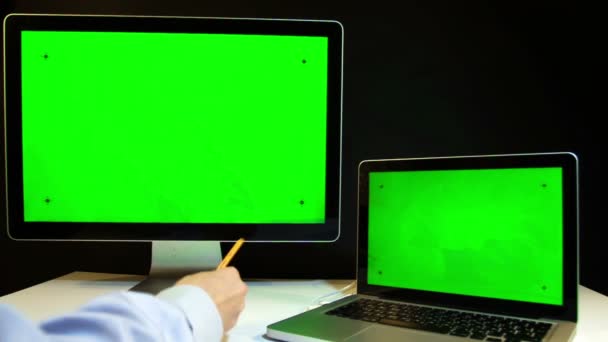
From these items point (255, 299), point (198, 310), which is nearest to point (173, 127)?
point (255, 299)

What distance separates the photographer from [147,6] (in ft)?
3.13

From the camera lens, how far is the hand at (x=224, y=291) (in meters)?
0.51

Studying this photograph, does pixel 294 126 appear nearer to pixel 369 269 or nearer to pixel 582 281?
pixel 369 269

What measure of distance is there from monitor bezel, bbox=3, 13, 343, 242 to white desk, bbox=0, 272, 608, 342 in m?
0.09

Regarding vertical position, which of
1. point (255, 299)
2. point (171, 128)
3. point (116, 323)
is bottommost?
point (255, 299)

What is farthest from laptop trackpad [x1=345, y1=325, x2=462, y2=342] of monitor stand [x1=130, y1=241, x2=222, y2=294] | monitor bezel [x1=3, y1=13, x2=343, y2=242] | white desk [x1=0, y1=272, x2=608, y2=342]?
monitor stand [x1=130, y1=241, x2=222, y2=294]

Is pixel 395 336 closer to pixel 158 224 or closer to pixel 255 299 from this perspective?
pixel 255 299

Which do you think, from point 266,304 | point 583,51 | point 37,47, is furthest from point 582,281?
point 37,47

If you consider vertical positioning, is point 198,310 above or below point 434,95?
below

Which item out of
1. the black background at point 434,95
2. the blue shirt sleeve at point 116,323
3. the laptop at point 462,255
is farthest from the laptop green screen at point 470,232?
the blue shirt sleeve at point 116,323

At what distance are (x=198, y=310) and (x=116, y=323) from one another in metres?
0.11

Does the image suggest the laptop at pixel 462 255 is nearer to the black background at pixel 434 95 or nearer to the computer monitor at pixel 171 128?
the computer monitor at pixel 171 128

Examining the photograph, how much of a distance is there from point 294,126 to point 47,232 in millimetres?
447

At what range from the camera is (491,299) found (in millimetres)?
621
